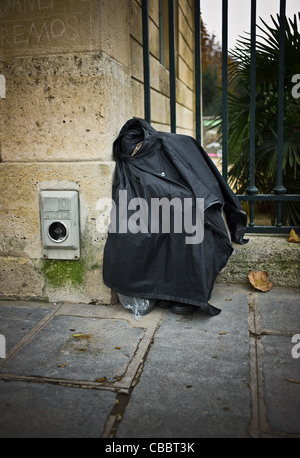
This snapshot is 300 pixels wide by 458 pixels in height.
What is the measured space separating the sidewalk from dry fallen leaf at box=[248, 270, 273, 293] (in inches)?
4.3

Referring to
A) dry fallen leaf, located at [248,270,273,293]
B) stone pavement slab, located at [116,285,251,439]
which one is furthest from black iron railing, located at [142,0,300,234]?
stone pavement slab, located at [116,285,251,439]

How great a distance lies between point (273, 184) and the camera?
13.1 feet

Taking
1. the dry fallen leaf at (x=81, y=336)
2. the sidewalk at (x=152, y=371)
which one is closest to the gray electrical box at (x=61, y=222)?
the sidewalk at (x=152, y=371)

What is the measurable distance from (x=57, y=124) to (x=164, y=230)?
3.00ft

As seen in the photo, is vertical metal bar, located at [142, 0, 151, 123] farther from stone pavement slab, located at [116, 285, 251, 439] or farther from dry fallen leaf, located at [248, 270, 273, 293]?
stone pavement slab, located at [116, 285, 251, 439]

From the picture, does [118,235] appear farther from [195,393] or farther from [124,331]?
[195,393]

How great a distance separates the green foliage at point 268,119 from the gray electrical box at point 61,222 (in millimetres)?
1773

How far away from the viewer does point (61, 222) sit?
2.56 meters

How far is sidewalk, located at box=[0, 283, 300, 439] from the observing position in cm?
150

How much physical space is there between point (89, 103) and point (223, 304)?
4.72 feet

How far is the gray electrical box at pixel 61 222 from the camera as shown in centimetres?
255

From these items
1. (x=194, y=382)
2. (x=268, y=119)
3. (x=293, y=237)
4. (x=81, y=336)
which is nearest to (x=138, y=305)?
A: (x=81, y=336)

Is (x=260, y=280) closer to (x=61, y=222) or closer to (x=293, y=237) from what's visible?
(x=293, y=237)

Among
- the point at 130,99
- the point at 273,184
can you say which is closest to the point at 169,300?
the point at 130,99
